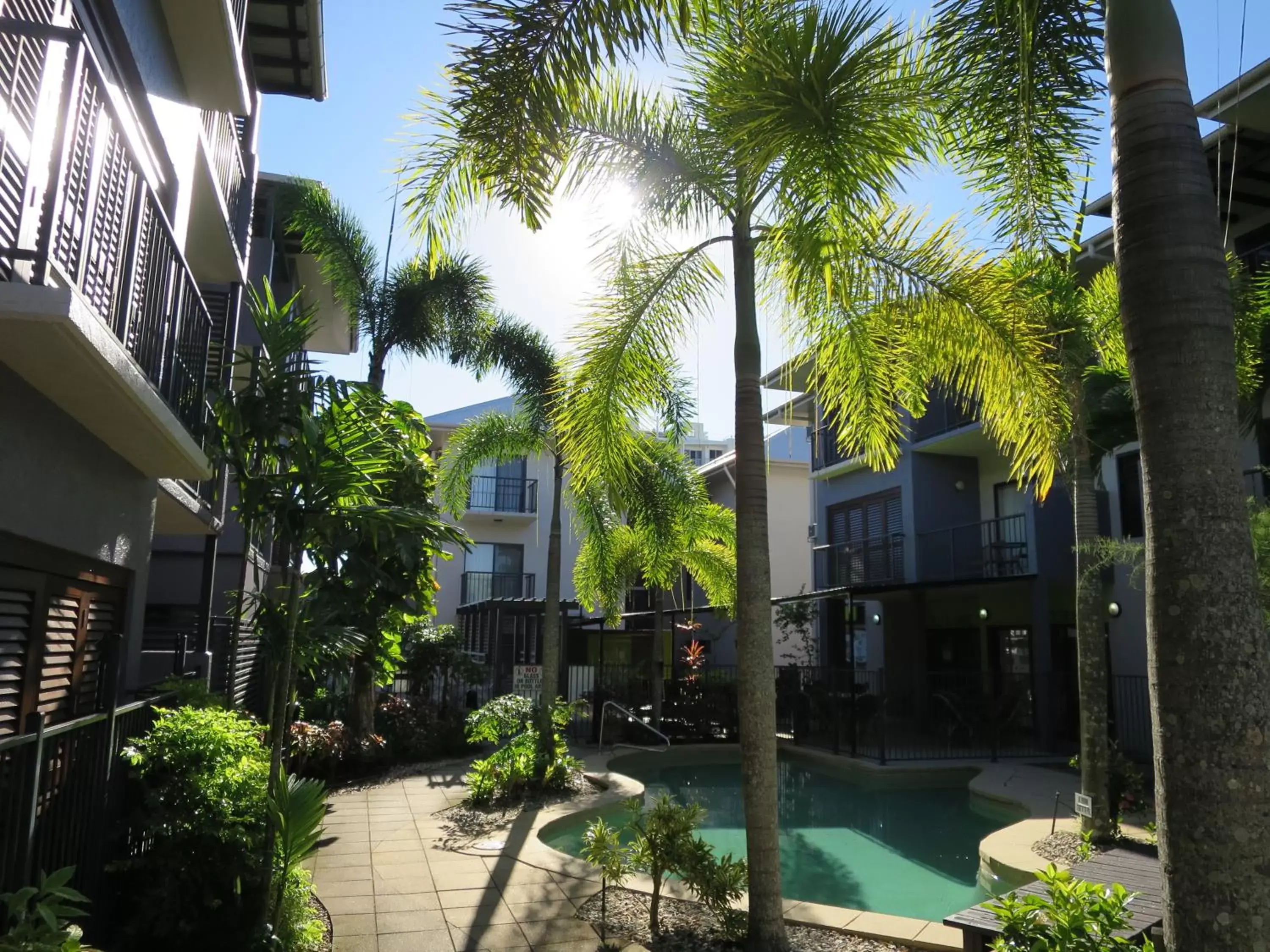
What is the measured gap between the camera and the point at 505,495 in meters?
30.6

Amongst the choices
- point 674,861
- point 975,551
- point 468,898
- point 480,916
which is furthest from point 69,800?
point 975,551

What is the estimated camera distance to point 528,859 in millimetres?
7758

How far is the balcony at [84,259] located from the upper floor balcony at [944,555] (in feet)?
53.2

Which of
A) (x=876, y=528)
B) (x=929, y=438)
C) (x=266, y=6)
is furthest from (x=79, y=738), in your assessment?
(x=876, y=528)

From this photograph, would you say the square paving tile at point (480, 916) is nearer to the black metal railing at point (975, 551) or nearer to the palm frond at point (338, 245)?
the palm frond at point (338, 245)

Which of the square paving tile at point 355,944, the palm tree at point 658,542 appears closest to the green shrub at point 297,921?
the square paving tile at point 355,944

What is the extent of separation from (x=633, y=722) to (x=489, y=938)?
39.4 ft

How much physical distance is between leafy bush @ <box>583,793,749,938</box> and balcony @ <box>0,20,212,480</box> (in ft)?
13.0

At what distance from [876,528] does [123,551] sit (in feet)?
65.3

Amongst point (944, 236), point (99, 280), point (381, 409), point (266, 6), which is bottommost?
point (381, 409)

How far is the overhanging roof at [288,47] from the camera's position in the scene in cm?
1081

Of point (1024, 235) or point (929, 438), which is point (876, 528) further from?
point (1024, 235)

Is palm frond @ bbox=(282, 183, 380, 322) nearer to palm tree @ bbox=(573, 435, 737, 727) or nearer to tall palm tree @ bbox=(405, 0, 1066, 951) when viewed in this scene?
palm tree @ bbox=(573, 435, 737, 727)

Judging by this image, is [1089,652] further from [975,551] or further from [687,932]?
[975,551]
